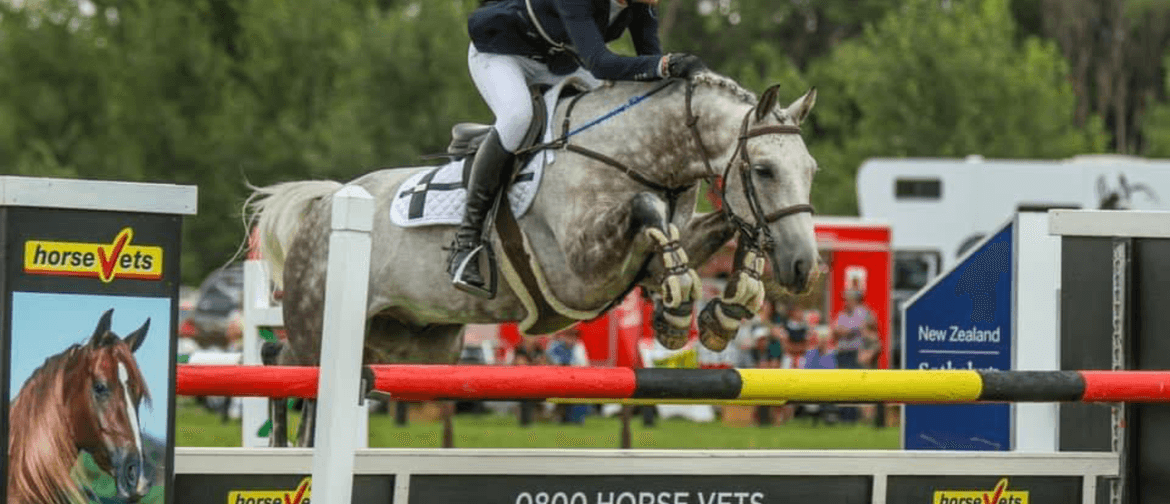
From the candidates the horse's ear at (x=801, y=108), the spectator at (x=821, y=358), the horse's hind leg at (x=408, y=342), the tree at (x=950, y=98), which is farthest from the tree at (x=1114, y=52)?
the horse's ear at (x=801, y=108)

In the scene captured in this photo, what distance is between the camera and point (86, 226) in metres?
4.54

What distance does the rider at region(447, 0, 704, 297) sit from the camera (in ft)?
23.1

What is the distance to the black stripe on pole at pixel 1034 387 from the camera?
17.4 ft

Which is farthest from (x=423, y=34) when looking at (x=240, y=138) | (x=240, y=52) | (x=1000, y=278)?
(x=1000, y=278)

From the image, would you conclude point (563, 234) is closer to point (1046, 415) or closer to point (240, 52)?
point (1046, 415)

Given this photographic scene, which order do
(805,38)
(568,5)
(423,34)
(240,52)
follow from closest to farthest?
(568,5) < (423,34) < (240,52) < (805,38)

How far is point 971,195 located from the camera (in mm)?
23891

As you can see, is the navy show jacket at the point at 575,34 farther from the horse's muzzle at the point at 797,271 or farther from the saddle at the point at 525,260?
the horse's muzzle at the point at 797,271

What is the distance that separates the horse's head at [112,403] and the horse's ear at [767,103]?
2.68 meters

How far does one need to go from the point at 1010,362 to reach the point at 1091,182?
16019 mm

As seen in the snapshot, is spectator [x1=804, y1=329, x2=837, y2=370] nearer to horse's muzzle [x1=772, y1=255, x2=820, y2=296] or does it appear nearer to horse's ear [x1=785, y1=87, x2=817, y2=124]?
horse's ear [x1=785, y1=87, x2=817, y2=124]

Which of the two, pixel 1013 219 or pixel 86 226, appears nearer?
pixel 86 226

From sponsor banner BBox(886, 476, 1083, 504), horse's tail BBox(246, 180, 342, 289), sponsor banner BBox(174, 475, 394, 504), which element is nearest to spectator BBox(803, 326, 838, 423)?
horse's tail BBox(246, 180, 342, 289)

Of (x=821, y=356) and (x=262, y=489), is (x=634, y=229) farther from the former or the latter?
(x=821, y=356)
